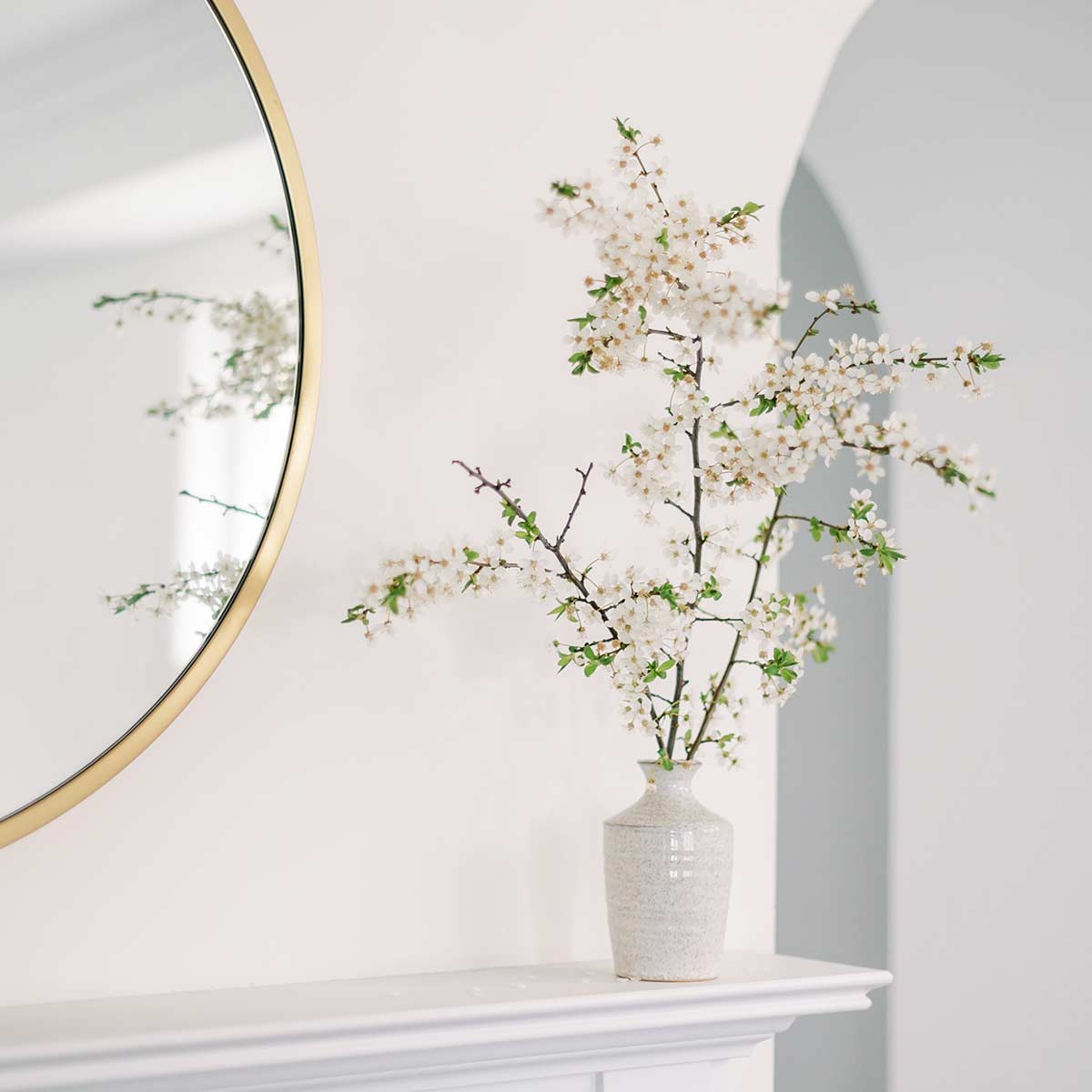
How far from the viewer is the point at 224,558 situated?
3.59ft

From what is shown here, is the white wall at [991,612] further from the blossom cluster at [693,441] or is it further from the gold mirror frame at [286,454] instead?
the gold mirror frame at [286,454]

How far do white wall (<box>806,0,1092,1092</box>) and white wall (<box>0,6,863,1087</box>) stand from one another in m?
0.89

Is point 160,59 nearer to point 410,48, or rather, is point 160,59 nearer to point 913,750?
point 410,48

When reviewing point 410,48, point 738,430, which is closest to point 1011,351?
point 738,430

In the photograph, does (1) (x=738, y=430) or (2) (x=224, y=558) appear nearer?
(2) (x=224, y=558)

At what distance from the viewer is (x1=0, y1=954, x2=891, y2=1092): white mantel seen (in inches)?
35.6

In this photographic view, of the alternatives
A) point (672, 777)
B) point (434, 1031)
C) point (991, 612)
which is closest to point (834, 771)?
point (991, 612)

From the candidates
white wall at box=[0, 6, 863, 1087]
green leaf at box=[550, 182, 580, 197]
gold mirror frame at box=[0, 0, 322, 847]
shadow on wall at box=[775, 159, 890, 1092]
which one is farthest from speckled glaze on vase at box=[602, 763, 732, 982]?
shadow on wall at box=[775, 159, 890, 1092]

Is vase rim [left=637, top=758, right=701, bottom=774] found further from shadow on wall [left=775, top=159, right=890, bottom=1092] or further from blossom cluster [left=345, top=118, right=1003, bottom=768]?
shadow on wall [left=775, top=159, right=890, bottom=1092]

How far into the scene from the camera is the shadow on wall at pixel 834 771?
2193 mm

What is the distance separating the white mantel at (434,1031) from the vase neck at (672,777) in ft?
0.52

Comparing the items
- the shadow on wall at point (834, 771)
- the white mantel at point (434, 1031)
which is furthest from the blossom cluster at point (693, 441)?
the shadow on wall at point (834, 771)

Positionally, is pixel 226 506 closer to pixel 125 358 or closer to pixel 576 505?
pixel 125 358

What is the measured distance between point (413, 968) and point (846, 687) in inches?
49.0
